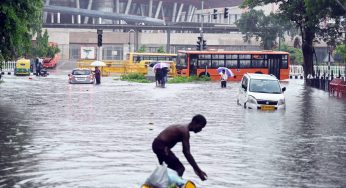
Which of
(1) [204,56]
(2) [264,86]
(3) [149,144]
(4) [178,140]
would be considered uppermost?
(1) [204,56]

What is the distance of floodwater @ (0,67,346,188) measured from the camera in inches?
598

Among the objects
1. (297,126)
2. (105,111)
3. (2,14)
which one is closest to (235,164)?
(297,126)

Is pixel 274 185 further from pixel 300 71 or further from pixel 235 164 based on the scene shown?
pixel 300 71

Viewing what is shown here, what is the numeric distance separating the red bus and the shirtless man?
5979cm

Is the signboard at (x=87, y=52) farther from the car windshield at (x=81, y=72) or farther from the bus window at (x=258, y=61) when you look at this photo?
the car windshield at (x=81, y=72)

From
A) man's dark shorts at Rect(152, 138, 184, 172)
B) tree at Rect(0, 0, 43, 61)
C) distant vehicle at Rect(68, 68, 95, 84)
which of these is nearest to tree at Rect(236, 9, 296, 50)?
distant vehicle at Rect(68, 68, 95, 84)

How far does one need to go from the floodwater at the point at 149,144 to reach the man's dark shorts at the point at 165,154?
6.80 ft

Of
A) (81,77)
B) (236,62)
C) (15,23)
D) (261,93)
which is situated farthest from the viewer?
(236,62)

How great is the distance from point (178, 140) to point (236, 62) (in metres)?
60.8

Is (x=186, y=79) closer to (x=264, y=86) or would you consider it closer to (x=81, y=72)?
(x=81, y=72)

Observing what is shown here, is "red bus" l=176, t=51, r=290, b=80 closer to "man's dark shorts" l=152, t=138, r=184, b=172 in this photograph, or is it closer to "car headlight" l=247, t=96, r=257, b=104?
"car headlight" l=247, t=96, r=257, b=104

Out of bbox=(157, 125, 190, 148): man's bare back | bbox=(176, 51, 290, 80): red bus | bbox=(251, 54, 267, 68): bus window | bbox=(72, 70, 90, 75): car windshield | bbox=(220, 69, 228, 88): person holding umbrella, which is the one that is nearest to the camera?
bbox=(157, 125, 190, 148): man's bare back

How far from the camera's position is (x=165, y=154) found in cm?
1195

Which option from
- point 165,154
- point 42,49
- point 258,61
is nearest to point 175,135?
point 165,154
